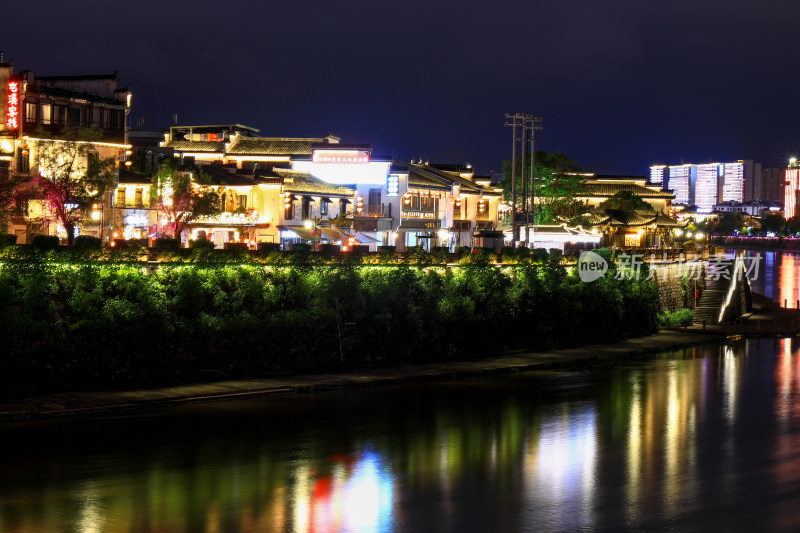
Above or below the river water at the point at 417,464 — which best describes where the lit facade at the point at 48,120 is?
above

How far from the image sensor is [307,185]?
66.5m

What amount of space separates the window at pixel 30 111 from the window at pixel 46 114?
25.0 inches

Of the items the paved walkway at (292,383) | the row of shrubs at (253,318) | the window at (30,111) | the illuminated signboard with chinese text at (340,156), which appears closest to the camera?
the paved walkway at (292,383)

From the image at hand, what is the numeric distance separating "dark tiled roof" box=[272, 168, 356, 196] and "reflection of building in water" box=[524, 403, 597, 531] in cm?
4236

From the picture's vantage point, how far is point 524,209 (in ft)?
206

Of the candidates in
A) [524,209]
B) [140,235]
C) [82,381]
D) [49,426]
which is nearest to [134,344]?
[82,381]

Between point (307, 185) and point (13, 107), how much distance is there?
21.3m

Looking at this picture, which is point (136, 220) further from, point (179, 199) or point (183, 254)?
point (183, 254)

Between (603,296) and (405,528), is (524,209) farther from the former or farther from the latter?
(405,528)

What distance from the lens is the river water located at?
14.9 metres

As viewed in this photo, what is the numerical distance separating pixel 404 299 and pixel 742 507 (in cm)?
2104

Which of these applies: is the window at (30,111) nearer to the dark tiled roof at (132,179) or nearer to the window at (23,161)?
the window at (23,161)

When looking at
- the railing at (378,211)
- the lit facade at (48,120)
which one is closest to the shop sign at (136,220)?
the lit facade at (48,120)

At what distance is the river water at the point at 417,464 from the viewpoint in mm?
14898
